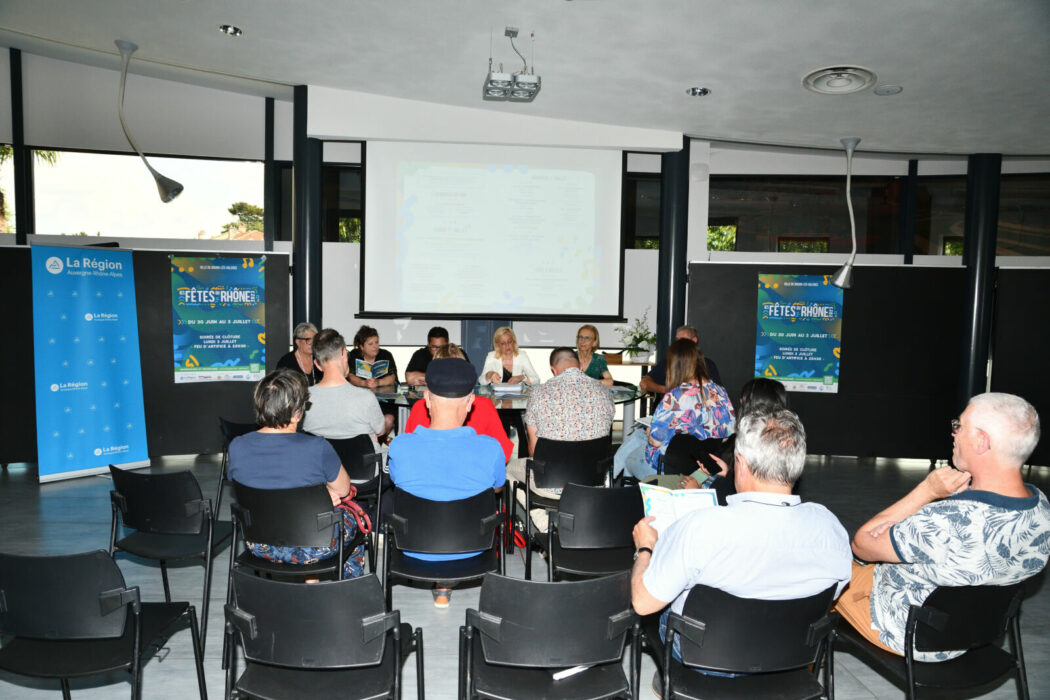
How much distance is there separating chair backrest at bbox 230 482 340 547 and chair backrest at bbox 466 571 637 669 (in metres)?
1.01

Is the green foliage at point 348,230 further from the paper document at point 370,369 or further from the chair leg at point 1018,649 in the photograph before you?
the chair leg at point 1018,649

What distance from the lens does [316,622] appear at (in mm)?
1912

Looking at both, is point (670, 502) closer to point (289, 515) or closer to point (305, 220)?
point (289, 515)

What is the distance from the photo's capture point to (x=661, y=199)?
24.1 ft

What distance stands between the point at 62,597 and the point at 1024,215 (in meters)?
9.19

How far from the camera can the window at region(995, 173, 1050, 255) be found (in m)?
7.61

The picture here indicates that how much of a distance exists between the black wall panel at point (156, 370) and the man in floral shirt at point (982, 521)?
594cm

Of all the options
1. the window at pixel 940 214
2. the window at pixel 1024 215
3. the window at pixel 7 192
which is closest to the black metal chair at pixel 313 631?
the window at pixel 7 192

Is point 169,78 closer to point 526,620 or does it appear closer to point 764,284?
point 764,284

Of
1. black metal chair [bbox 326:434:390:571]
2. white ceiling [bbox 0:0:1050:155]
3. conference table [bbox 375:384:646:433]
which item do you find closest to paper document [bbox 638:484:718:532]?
black metal chair [bbox 326:434:390:571]

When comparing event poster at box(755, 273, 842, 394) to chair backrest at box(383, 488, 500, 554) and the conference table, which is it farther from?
chair backrest at box(383, 488, 500, 554)

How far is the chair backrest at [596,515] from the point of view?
9.71 feet

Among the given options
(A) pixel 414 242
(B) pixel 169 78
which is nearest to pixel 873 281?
(A) pixel 414 242

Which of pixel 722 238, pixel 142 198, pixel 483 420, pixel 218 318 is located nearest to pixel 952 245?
pixel 722 238
